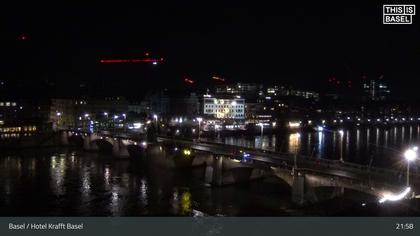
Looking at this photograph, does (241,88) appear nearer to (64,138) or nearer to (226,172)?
(64,138)

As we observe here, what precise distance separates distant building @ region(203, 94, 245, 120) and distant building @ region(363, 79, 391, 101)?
8294 centimetres

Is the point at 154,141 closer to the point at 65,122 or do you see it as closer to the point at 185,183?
the point at 185,183

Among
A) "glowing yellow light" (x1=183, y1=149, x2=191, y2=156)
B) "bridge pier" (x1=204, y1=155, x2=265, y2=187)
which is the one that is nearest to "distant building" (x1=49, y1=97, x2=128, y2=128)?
"glowing yellow light" (x1=183, y1=149, x2=191, y2=156)

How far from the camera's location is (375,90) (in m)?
181

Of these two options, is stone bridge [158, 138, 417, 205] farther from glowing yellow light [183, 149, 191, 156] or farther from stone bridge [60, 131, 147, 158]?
stone bridge [60, 131, 147, 158]

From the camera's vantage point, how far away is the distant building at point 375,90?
178 m

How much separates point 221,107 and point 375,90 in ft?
314

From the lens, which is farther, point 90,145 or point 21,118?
point 21,118

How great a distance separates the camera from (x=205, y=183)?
122ft

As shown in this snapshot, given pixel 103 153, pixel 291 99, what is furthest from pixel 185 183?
pixel 291 99

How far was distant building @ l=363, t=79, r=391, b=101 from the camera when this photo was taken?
17814cm

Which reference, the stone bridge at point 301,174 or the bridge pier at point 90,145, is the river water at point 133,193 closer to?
the stone bridge at point 301,174

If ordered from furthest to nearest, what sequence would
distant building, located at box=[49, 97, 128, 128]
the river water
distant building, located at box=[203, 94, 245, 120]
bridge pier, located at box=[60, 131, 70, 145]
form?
1. distant building, located at box=[203, 94, 245, 120]
2. distant building, located at box=[49, 97, 128, 128]
3. bridge pier, located at box=[60, 131, 70, 145]
4. the river water

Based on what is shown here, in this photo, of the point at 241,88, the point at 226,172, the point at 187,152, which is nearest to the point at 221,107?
the point at 241,88
